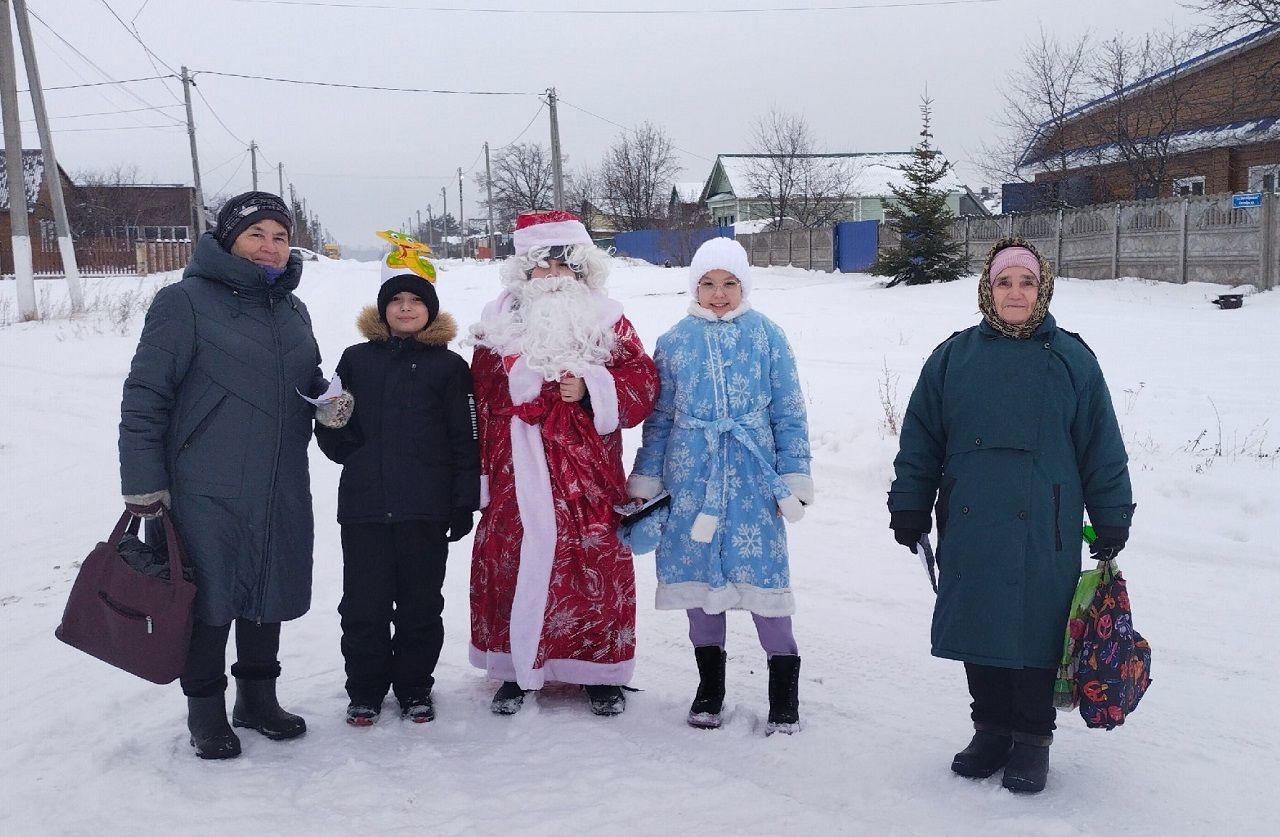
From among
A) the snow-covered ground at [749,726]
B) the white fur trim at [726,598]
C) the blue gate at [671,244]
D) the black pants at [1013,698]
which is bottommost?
the snow-covered ground at [749,726]

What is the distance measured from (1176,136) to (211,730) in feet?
87.0

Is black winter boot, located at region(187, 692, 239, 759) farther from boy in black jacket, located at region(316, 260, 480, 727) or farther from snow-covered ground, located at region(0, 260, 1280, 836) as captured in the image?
boy in black jacket, located at region(316, 260, 480, 727)

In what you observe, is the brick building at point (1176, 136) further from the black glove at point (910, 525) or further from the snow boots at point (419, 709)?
the snow boots at point (419, 709)

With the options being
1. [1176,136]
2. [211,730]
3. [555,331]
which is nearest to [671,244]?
[1176,136]

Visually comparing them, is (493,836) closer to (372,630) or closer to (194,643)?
(372,630)

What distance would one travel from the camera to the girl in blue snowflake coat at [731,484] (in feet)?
11.3

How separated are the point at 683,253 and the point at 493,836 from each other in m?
32.2

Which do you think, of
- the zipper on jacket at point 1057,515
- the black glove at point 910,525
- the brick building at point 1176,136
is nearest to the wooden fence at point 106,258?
the brick building at point 1176,136

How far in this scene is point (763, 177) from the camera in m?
43.2

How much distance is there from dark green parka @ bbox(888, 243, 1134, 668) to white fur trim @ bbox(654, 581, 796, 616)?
60 cm

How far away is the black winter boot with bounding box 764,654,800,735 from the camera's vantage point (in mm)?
3412

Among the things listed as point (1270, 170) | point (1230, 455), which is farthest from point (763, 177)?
point (1230, 455)

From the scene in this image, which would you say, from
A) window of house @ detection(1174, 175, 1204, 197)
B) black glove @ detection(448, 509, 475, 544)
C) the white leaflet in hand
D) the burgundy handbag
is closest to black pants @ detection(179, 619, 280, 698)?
the burgundy handbag

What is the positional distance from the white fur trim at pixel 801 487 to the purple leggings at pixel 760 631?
1.46 ft
